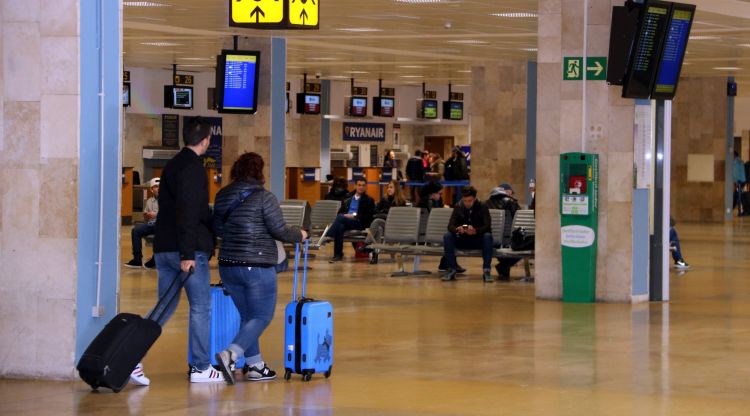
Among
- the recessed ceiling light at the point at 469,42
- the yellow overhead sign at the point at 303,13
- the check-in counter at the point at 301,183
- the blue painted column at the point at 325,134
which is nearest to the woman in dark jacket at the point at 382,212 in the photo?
the recessed ceiling light at the point at 469,42

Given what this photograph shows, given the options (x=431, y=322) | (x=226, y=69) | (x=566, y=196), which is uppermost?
(x=226, y=69)

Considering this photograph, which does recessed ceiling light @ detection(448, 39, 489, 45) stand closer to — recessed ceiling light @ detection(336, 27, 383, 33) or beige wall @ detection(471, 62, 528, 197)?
recessed ceiling light @ detection(336, 27, 383, 33)

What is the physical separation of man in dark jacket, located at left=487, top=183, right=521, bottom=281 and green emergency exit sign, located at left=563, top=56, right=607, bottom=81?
3697mm

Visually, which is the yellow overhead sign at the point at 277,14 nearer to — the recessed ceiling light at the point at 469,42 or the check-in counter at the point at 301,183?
the recessed ceiling light at the point at 469,42

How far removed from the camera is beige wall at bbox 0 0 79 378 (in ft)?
29.4

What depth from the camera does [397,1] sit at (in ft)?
63.1

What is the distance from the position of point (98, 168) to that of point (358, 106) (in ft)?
102

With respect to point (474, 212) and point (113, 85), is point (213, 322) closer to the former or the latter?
point (113, 85)

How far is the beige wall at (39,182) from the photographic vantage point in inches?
353

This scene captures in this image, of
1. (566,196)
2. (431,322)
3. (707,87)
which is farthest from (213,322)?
(707,87)

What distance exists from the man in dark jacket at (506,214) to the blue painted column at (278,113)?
16.9 ft

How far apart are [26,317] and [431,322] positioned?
187 inches

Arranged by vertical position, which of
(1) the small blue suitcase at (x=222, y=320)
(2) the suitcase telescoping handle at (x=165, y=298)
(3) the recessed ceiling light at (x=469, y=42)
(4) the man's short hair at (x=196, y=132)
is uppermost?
(3) the recessed ceiling light at (x=469, y=42)

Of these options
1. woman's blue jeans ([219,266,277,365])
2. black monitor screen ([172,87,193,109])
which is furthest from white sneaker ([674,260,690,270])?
black monitor screen ([172,87,193,109])
